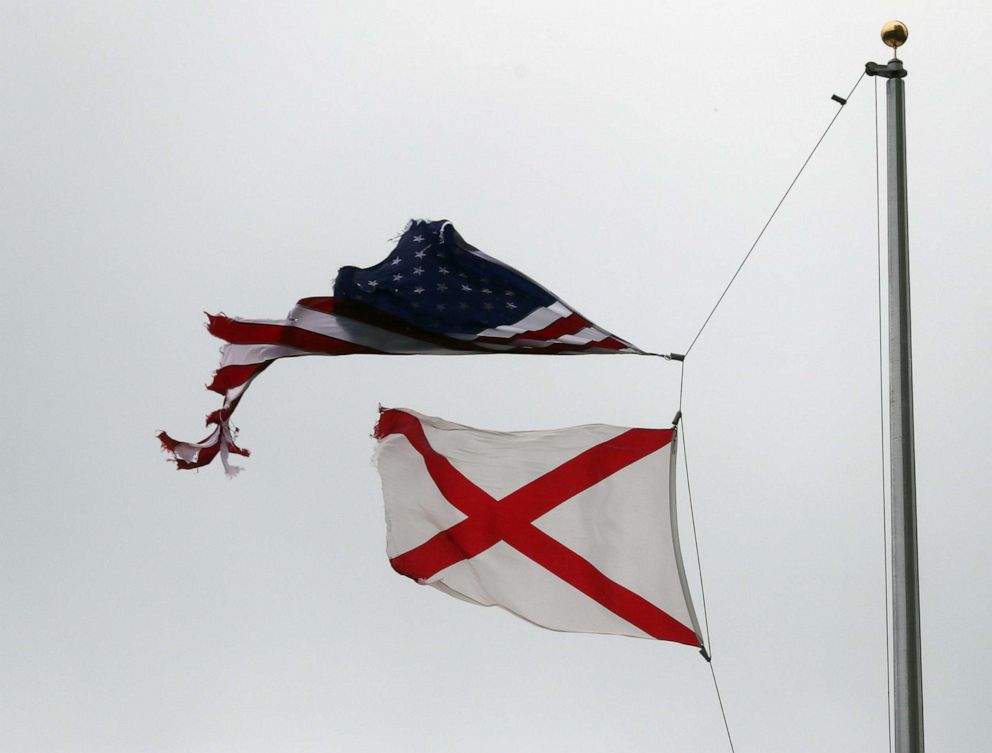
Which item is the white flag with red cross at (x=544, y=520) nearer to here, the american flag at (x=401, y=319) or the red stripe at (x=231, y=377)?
the american flag at (x=401, y=319)

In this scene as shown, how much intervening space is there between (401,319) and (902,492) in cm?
747

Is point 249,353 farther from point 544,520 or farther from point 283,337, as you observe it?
point 544,520

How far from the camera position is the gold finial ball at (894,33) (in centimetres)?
1839

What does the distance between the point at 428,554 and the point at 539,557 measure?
5.32ft

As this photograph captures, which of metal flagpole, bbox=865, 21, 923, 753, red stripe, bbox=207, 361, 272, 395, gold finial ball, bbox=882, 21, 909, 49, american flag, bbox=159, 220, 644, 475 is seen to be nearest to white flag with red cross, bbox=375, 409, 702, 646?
american flag, bbox=159, 220, 644, 475

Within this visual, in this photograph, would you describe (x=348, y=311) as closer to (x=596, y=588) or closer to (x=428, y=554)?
(x=428, y=554)

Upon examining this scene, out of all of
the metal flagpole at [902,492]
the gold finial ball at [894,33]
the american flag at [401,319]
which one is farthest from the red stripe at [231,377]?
the gold finial ball at [894,33]

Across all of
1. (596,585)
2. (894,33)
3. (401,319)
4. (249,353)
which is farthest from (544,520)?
(894,33)

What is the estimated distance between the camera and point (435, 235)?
20.3 metres

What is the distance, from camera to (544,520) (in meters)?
20.1

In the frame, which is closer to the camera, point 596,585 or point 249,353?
point 596,585

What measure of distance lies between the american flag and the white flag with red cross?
1261mm

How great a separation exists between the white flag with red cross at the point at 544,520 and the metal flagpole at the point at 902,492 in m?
3.05

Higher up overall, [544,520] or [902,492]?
[902,492]
